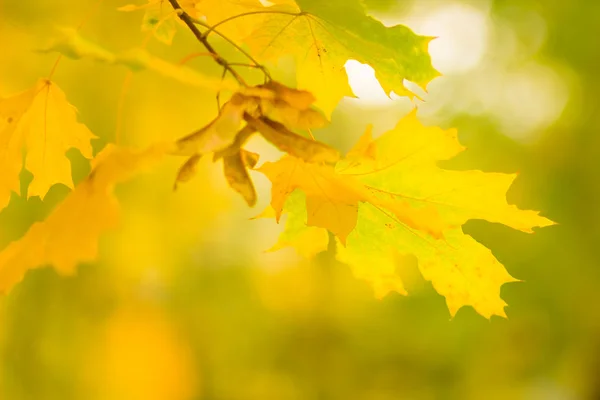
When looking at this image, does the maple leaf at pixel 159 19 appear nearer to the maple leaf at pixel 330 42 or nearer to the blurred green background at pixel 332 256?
the maple leaf at pixel 330 42

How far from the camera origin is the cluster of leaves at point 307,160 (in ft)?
1.22

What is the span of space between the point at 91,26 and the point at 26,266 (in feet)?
9.07

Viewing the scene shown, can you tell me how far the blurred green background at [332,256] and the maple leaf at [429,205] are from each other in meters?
2.37

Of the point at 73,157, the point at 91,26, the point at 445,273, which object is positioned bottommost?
the point at 73,157

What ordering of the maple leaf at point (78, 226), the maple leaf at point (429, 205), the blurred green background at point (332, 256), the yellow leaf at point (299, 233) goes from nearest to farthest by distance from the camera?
the maple leaf at point (78, 226) → the maple leaf at point (429, 205) → the yellow leaf at point (299, 233) → the blurred green background at point (332, 256)

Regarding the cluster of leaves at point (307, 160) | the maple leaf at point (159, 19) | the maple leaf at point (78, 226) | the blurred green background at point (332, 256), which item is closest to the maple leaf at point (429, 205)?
the cluster of leaves at point (307, 160)

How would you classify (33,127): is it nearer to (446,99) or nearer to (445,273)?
(445,273)

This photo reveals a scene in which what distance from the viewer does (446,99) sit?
3.36 m

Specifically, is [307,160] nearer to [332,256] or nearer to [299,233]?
[299,233]

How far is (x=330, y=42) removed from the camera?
1.93 feet

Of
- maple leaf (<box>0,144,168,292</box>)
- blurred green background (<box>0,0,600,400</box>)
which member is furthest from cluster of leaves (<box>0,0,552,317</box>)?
blurred green background (<box>0,0,600,400</box>)

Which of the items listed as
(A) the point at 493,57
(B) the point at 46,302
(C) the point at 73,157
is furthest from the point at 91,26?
(A) the point at 493,57

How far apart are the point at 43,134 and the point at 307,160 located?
0.38m

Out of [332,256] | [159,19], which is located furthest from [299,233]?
[332,256]
